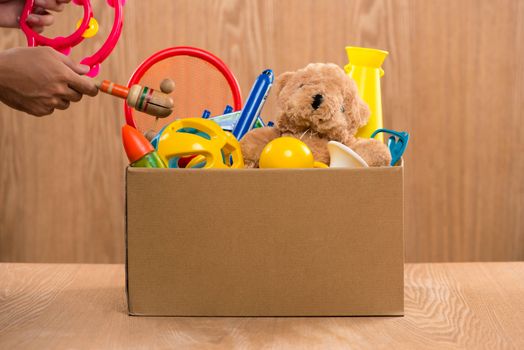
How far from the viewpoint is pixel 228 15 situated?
6.44 ft

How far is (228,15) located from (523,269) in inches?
50.6

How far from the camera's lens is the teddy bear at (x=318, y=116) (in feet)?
2.87

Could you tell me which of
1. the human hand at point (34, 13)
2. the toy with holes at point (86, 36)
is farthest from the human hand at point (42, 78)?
the human hand at point (34, 13)

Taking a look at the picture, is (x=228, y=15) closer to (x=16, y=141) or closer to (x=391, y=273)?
(x=16, y=141)

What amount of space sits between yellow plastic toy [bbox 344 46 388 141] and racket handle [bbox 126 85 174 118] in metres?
0.31

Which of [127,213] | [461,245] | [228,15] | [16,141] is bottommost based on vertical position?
[461,245]

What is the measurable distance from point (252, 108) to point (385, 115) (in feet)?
3.67

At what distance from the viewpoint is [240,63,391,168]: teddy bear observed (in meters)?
0.87

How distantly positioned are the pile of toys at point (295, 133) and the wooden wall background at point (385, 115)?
0.99m

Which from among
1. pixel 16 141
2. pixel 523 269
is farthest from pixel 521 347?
pixel 16 141

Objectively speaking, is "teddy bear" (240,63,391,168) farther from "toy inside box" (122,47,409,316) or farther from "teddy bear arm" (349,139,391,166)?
"toy inside box" (122,47,409,316)

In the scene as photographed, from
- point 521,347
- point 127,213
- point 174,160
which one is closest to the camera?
point 521,347

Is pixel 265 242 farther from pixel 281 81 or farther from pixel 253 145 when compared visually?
pixel 281 81

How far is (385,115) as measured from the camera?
198 cm
